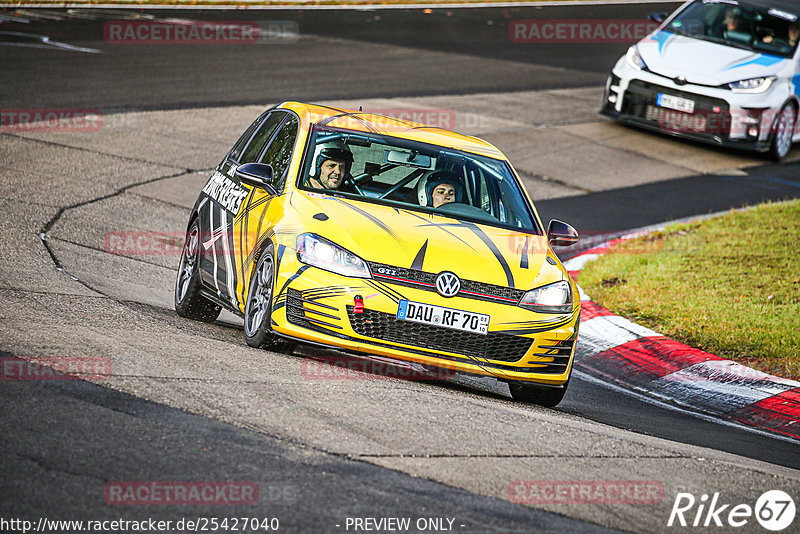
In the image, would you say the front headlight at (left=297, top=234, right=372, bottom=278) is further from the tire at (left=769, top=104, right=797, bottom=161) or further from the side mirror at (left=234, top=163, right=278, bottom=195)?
the tire at (left=769, top=104, right=797, bottom=161)

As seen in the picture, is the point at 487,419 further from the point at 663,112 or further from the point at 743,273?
the point at 663,112

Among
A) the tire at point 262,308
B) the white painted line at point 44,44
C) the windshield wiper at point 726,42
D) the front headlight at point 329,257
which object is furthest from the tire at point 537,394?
the white painted line at point 44,44

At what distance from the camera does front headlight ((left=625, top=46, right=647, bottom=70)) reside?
17409 mm

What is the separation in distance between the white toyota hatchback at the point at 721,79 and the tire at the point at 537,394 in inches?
416

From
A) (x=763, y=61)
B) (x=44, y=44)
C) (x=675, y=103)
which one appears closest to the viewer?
(x=675, y=103)

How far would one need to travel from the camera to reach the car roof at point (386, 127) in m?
8.16

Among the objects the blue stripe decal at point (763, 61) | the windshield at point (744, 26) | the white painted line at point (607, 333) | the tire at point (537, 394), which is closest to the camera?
the tire at point (537, 394)

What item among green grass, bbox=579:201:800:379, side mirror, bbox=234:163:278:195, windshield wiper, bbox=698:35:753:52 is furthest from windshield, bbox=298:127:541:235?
windshield wiper, bbox=698:35:753:52

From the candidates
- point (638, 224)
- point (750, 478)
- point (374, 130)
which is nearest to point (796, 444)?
point (750, 478)

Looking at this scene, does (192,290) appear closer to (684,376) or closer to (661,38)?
(684,376)

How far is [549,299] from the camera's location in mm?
7023

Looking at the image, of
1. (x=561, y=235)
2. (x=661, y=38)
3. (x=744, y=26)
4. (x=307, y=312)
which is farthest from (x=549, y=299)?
(x=744, y=26)

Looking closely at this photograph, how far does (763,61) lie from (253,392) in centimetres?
1349

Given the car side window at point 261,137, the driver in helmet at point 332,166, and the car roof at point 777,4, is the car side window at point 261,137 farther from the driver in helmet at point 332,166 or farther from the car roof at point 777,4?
the car roof at point 777,4
